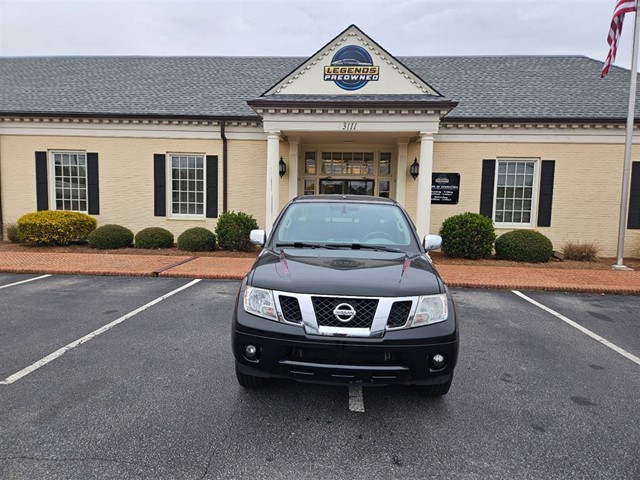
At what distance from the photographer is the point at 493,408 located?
10.6 ft

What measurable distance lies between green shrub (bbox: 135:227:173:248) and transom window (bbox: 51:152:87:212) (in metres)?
3.13

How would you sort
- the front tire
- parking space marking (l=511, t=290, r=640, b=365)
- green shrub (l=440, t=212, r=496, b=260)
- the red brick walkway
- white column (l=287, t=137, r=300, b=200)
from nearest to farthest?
the front tire, parking space marking (l=511, t=290, r=640, b=365), the red brick walkway, green shrub (l=440, t=212, r=496, b=260), white column (l=287, t=137, r=300, b=200)

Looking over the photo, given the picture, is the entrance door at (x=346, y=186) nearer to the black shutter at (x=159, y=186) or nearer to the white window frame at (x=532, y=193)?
the white window frame at (x=532, y=193)

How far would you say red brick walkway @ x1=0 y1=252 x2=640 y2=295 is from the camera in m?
7.98

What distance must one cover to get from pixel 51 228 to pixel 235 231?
5512 mm

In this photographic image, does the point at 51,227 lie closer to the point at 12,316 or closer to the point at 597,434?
the point at 12,316

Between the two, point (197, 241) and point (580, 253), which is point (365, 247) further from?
point (580, 253)

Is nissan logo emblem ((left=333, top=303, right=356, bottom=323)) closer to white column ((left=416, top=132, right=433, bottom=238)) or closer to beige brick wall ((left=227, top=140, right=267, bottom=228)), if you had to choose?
white column ((left=416, top=132, right=433, bottom=238))

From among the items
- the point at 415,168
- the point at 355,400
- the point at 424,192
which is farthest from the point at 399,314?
the point at 415,168

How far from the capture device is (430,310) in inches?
115

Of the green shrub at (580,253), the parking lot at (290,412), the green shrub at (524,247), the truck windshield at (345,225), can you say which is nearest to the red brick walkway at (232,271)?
the green shrub at (524,247)

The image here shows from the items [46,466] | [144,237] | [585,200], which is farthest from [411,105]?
[46,466]

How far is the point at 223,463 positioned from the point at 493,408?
2.16m

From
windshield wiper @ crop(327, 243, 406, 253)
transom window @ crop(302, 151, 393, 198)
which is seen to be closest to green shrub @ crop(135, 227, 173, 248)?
transom window @ crop(302, 151, 393, 198)
